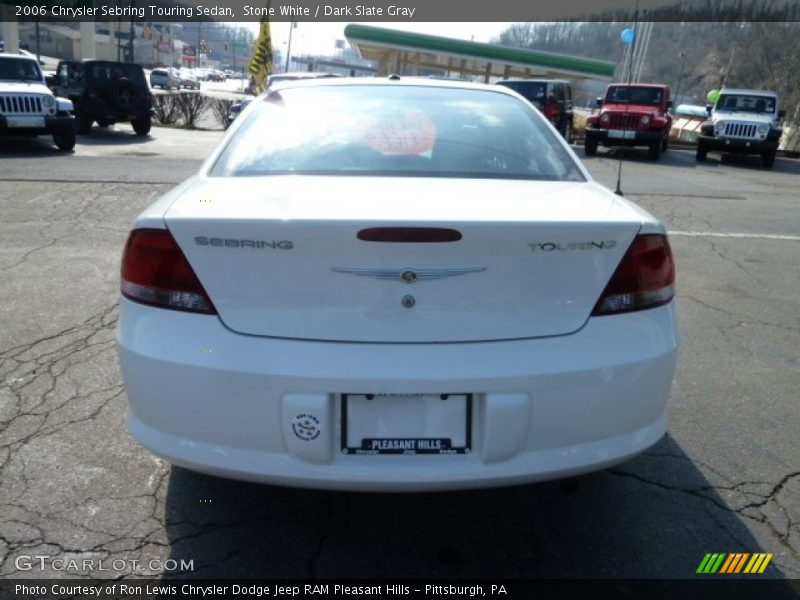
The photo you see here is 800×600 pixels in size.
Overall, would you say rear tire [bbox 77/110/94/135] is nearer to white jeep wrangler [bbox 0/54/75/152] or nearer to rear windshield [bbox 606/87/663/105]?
white jeep wrangler [bbox 0/54/75/152]

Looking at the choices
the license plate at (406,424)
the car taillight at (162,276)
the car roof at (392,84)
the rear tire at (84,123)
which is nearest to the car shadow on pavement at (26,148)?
the rear tire at (84,123)

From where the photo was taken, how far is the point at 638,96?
1947 cm

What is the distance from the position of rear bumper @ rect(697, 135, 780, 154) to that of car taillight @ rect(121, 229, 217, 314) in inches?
757

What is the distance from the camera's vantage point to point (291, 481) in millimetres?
2039

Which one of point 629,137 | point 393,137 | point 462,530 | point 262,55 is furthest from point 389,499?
point 262,55

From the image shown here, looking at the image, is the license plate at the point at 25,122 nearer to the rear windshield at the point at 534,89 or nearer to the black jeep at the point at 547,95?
the black jeep at the point at 547,95

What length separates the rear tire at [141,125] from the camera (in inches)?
709

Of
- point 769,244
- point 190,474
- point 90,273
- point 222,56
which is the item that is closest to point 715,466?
point 190,474

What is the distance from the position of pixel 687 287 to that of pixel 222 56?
15759 centimetres

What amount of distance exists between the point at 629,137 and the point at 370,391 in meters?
18.4

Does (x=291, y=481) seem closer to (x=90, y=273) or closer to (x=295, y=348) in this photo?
(x=295, y=348)

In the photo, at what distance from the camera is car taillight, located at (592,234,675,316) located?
2.12 metres

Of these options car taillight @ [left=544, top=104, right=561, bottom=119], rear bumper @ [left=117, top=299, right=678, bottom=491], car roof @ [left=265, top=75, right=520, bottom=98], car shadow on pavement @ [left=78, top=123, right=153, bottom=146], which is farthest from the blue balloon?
car taillight @ [left=544, top=104, right=561, bottom=119]

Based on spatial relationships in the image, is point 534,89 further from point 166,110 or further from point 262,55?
point 166,110
